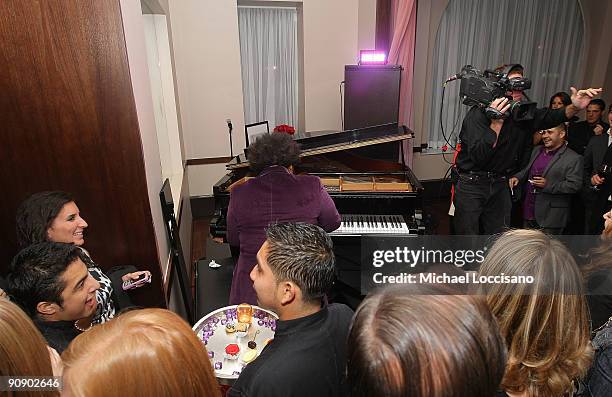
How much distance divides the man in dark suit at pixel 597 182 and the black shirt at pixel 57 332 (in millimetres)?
3604

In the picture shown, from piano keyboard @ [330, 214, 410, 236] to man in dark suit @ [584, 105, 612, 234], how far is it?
165 centimetres

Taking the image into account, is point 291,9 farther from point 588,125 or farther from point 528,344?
point 528,344

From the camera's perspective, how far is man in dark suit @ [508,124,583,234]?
3008mm

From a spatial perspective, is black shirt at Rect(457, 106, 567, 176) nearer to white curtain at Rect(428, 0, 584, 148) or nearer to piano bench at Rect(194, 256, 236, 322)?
piano bench at Rect(194, 256, 236, 322)

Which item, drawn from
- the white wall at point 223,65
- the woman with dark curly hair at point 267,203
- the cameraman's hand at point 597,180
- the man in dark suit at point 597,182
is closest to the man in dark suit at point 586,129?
the man in dark suit at point 597,182

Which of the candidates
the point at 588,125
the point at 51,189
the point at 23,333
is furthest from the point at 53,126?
the point at 588,125

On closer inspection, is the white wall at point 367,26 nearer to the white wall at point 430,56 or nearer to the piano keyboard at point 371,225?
the white wall at point 430,56

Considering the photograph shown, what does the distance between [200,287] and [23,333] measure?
1.86 meters

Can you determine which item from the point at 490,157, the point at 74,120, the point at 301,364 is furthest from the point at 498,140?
the point at 74,120

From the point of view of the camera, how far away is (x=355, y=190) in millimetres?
2994

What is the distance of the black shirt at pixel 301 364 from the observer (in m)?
1.10

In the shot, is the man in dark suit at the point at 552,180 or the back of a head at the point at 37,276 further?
the man in dark suit at the point at 552,180

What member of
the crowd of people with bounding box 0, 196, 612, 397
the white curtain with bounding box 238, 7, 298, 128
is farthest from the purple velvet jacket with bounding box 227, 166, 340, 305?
the white curtain with bounding box 238, 7, 298, 128

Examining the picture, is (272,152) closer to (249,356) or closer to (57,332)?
(249,356)
